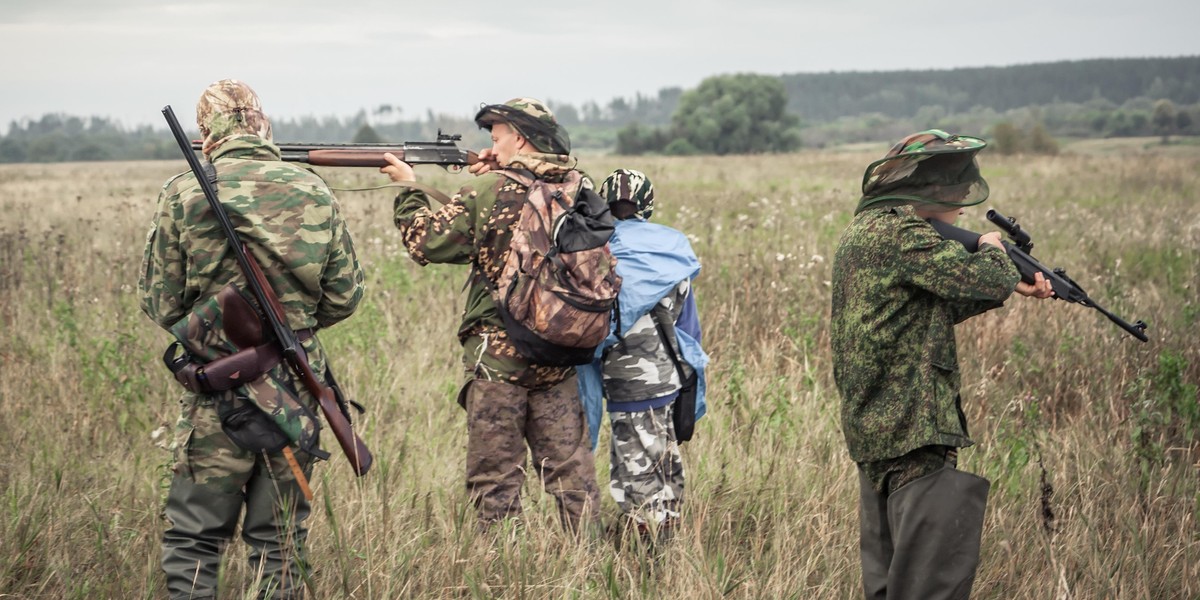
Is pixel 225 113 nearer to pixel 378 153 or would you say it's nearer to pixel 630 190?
pixel 378 153

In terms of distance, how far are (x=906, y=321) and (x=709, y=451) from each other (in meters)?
2.03

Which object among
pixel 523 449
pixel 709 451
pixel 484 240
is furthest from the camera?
pixel 709 451

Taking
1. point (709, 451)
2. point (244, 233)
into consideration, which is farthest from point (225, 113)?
point (709, 451)

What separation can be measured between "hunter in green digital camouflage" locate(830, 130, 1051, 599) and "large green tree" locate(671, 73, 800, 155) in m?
74.6

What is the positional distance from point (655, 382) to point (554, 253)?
800 mm

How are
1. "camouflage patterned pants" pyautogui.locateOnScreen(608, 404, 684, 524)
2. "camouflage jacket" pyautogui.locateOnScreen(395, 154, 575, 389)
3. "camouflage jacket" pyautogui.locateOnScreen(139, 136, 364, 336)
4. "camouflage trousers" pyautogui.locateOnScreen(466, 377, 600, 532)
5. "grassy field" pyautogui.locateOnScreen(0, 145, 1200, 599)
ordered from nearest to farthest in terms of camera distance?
"camouflage jacket" pyautogui.locateOnScreen(139, 136, 364, 336)
"grassy field" pyautogui.locateOnScreen(0, 145, 1200, 599)
"camouflage jacket" pyautogui.locateOnScreen(395, 154, 575, 389)
"camouflage trousers" pyautogui.locateOnScreen(466, 377, 600, 532)
"camouflage patterned pants" pyautogui.locateOnScreen(608, 404, 684, 524)

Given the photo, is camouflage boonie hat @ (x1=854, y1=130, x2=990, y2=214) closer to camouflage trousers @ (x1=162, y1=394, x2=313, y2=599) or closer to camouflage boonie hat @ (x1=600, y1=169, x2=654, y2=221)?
camouflage boonie hat @ (x1=600, y1=169, x2=654, y2=221)

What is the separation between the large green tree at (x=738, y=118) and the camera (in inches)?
3137

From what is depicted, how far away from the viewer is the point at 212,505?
307 centimetres

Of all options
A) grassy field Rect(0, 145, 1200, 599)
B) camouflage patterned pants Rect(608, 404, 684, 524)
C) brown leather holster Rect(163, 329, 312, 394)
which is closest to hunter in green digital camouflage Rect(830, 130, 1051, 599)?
grassy field Rect(0, 145, 1200, 599)

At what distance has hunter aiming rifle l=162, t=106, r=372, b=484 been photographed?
Answer: 290cm

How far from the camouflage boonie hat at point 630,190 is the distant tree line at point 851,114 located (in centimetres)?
76

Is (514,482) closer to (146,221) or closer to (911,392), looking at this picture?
(911,392)

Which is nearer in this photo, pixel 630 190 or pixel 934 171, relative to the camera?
pixel 934 171
